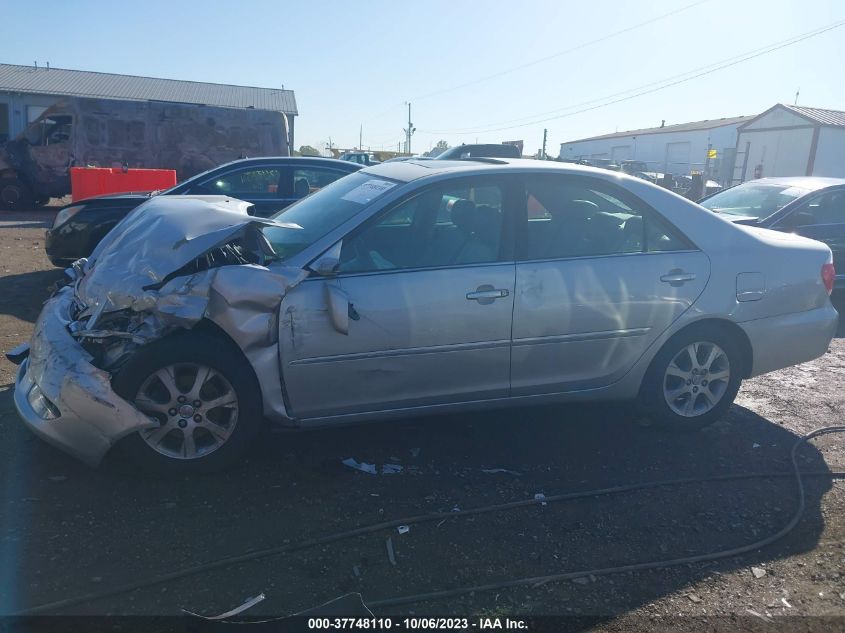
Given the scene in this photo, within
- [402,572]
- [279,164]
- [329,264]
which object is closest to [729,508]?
[402,572]

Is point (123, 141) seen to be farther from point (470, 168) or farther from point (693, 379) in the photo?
point (693, 379)

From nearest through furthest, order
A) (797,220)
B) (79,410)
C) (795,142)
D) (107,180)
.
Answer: (79,410) → (797,220) → (107,180) → (795,142)

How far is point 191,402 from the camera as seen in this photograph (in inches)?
150

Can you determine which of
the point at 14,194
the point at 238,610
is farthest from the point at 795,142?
the point at 238,610

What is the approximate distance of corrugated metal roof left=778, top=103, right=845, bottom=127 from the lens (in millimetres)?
30844

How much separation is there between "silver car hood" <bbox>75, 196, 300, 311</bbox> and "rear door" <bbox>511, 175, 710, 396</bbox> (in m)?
1.48

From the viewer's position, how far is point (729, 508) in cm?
390

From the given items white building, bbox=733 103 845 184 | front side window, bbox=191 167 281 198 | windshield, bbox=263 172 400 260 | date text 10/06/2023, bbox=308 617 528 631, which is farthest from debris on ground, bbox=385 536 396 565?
white building, bbox=733 103 845 184

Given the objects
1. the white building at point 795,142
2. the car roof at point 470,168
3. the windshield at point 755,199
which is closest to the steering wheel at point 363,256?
the car roof at point 470,168

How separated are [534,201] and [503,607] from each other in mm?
2442

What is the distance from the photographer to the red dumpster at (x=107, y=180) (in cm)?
1482

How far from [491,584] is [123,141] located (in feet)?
58.1

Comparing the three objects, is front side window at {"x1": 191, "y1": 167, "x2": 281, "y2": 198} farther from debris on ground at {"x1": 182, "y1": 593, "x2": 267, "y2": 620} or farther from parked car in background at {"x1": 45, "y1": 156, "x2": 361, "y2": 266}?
debris on ground at {"x1": 182, "y1": 593, "x2": 267, "y2": 620}

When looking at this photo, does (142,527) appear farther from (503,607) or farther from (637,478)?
(637,478)
